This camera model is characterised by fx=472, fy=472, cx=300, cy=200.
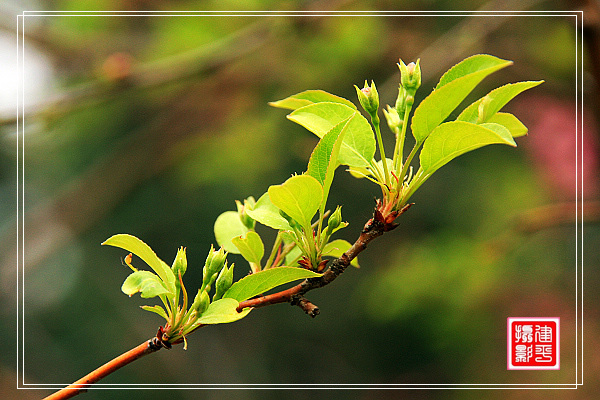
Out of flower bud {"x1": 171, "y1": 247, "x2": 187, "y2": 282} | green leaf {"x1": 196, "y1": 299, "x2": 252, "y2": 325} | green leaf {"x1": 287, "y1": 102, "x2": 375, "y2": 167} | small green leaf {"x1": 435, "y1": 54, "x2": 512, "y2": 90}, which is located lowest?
green leaf {"x1": 196, "y1": 299, "x2": 252, "y2": 325}

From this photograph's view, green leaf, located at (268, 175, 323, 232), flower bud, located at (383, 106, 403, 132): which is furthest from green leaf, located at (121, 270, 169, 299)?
flower bud, located at (383, 106, 403, 132)

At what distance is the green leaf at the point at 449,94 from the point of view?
313 mm

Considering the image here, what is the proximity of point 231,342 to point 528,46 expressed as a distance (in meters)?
1.49

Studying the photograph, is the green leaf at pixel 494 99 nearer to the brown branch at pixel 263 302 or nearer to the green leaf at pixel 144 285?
the brown branch at pixel 263 302

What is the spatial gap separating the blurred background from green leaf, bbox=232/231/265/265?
85 cm

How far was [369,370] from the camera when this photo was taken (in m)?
1.75

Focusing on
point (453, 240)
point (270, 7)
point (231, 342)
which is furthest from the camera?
point (231, 342)

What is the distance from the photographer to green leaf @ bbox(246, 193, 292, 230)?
0.34m

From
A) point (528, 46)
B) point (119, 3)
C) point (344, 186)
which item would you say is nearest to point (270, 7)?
point (119, 3)

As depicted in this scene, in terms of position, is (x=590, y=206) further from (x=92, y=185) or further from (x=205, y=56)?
(x=92, y=185)

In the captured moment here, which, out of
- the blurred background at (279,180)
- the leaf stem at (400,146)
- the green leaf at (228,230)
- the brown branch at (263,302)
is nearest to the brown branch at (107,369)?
the brown branch at (263,302)

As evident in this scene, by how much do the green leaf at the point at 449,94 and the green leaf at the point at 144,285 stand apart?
0.69 feet

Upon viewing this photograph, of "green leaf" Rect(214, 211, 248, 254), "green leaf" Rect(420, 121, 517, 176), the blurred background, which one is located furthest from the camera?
the blurred background

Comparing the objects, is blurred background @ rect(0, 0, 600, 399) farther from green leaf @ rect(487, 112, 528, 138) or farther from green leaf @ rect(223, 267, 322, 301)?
green leaf @ rect(223, 267, 322, 301)
